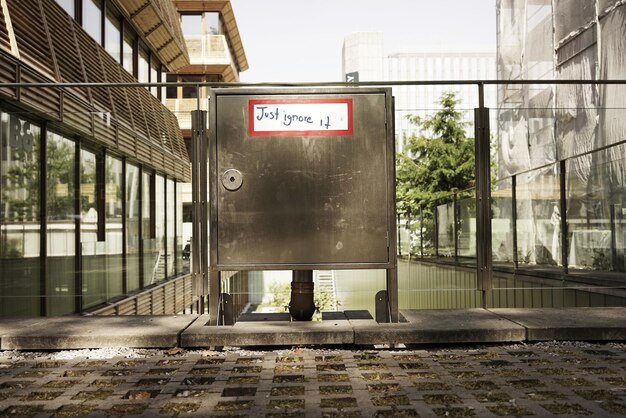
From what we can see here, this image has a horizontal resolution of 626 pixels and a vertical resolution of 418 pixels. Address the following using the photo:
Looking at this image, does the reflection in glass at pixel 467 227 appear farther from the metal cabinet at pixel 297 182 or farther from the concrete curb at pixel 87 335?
the concrete curb at pixel 87 335

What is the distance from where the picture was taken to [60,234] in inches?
265

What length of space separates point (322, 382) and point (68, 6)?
10.7 meters

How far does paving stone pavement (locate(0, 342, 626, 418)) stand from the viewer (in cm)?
342

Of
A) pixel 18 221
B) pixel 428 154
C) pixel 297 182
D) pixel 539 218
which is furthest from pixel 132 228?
pixel 539 218

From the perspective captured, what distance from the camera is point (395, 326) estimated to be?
5.25 meters

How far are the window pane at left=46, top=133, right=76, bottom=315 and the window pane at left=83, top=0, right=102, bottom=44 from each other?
6680mm

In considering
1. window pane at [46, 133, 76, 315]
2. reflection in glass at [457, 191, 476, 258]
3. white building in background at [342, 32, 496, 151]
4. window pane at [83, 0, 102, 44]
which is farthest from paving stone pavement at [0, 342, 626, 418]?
white building in background at [342, 32, 496, 151]

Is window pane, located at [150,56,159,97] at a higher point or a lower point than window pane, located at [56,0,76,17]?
higher

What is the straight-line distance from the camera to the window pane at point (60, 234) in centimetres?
620

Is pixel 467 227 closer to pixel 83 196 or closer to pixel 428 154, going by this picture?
pixel 428 154

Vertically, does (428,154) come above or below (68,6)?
below

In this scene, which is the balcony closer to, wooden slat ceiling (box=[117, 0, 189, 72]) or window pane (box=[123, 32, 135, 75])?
wooden slat ceiling (box=[117, 0, 189, 72])

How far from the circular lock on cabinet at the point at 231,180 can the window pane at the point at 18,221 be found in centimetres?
251

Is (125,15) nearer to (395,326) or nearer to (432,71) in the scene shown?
(395,326)
